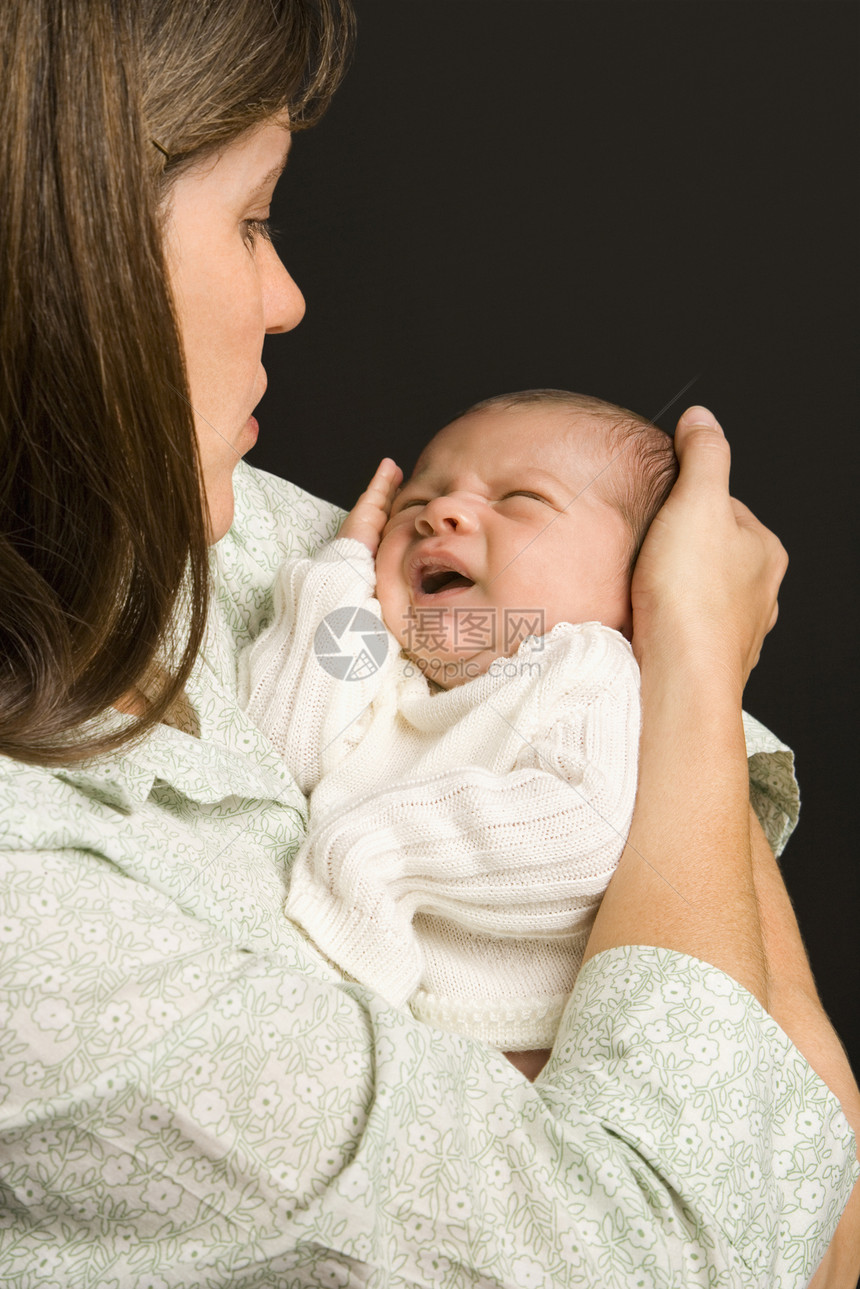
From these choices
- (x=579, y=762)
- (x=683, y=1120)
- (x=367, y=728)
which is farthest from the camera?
(x=367, y=728)

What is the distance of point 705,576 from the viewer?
46.3 inches

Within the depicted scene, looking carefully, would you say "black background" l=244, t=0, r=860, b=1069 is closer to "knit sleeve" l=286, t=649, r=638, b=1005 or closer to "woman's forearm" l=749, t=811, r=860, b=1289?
"woman's forearm" l=749, t=811, r=860, b=1289

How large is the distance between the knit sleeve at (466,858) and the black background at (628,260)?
4.05 ft

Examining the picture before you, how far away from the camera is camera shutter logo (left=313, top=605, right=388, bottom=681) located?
117 cm

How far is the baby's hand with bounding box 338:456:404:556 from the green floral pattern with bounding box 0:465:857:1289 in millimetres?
630

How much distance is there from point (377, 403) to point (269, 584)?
37.3 inches

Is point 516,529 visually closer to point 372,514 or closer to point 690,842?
point 372,514

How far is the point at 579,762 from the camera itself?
104cm

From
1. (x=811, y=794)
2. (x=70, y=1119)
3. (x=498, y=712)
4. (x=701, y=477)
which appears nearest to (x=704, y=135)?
(x=701, y=477)

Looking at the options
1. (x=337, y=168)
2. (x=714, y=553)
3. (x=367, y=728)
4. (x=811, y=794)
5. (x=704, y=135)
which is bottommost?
(x=811, y=794)

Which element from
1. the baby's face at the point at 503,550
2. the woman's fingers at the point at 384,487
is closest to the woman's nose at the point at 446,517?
the baby's face at the point at 503,550

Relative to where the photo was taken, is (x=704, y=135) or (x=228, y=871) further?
(x=704, y=135)

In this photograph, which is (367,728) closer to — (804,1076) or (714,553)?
(714,553)

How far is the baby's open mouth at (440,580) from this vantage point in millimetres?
1293
